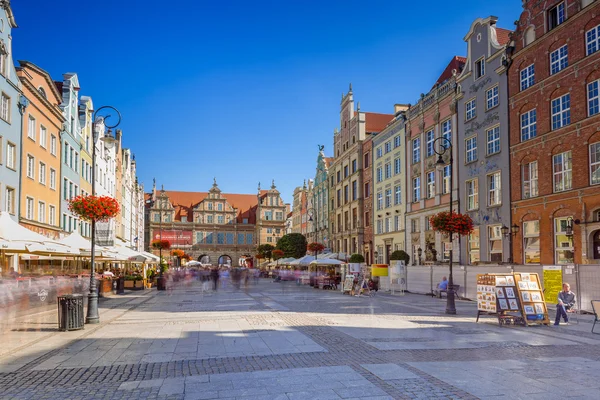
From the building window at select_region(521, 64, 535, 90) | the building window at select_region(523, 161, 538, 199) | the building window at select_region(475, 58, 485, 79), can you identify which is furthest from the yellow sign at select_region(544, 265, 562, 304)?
the building window at select_region(475, 58, 485, 79)

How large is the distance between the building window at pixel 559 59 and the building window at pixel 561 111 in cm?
147

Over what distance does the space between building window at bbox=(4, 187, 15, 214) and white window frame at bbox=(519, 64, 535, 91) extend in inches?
1081

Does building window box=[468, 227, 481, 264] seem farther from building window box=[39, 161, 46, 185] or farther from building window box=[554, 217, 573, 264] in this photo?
building window box=[39, 161, 46, 185]

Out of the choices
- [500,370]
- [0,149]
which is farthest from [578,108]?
[0,149]

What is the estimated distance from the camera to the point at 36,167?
30797mm

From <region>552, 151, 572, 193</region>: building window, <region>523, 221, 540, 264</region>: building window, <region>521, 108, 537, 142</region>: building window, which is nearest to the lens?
<region>552, 151, 572, 193</region>: building window

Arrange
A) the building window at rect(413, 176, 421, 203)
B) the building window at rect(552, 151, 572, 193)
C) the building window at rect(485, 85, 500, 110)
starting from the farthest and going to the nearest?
the building window at rect(413, 176, 421, 203) → the building window at rect(485, 85, 500, 110) → the building window at rect(552, 151, 572, 193)

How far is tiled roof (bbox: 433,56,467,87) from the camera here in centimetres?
4144

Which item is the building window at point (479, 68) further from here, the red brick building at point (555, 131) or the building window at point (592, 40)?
the building window at point (592, 40)

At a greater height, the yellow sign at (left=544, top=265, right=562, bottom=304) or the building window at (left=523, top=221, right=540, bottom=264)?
the building window at (left=523, top=221, right=540, bottom=264)

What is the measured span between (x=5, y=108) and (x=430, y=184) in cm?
2775

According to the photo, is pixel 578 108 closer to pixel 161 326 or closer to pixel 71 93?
pixel 161 326

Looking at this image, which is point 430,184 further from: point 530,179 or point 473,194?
point 530,179

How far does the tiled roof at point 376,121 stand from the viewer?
56.5m
